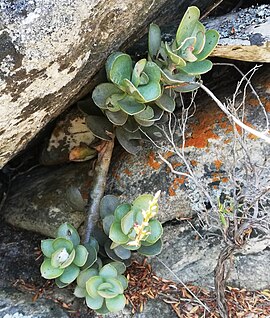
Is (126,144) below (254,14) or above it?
below

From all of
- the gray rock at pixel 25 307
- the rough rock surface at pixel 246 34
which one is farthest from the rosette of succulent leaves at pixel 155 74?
the gray rock at pixel 25 307

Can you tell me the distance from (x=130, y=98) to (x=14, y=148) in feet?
1.36

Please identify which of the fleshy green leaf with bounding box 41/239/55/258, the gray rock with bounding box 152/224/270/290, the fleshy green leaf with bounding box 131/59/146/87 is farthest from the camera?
the gray rock with bounding box 152/224/270/290

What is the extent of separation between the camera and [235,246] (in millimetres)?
1439

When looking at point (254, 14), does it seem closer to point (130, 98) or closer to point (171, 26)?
point (171, 26)

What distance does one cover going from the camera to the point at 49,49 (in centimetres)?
127

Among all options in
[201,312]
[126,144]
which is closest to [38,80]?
[126,144]

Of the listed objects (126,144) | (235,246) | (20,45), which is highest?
(20,45)

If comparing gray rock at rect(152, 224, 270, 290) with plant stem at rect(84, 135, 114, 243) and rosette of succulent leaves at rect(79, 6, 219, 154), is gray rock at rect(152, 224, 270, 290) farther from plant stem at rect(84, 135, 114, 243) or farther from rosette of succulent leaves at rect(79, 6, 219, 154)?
rosette of succulent leaves at rect(79, 6, 219, 154)

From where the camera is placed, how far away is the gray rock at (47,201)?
1907 millimetres

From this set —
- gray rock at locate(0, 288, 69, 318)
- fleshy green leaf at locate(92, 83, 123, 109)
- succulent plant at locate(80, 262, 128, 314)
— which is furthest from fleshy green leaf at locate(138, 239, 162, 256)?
fleshy green leaf at locate(92, 83, 123, 109)

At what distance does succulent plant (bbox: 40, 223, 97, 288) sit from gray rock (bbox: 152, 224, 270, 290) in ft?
1.10

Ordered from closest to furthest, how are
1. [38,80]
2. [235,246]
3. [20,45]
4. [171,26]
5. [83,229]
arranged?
[20,45]
[38,80]
[235,246]
[171,26]
[83,229]

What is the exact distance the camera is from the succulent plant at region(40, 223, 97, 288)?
147 cm
